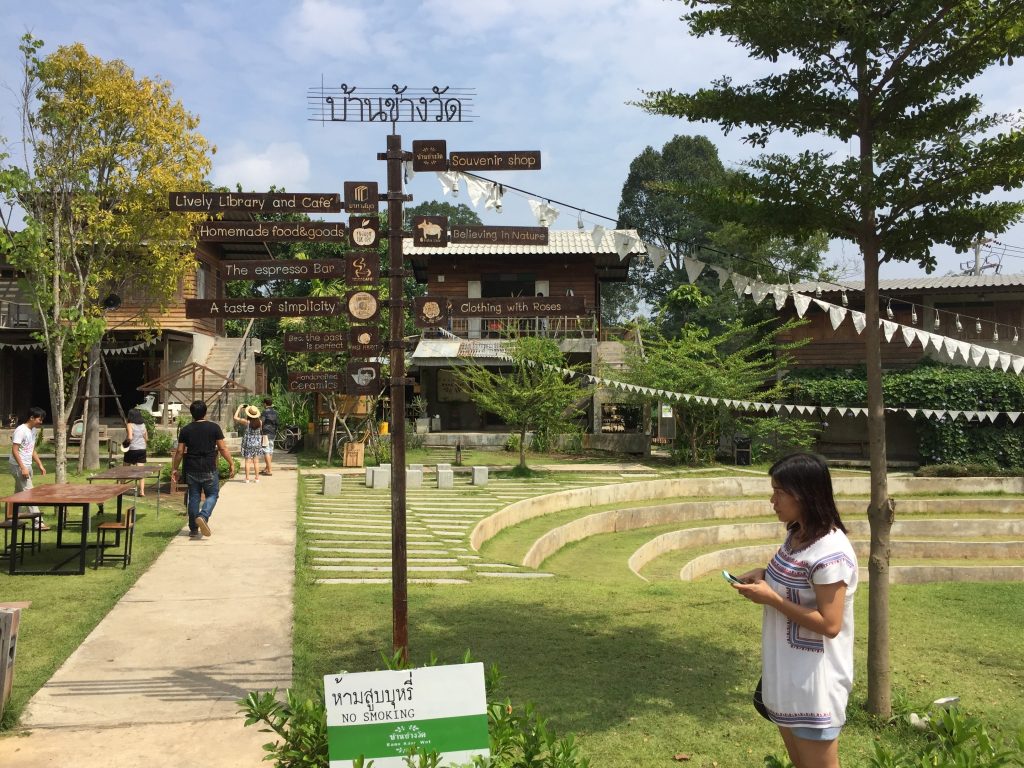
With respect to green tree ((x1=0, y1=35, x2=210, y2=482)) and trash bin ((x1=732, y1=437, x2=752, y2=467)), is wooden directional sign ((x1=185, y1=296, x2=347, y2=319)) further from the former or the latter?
trash bin ((x1=732, y1=437, x2=752, y2=467))

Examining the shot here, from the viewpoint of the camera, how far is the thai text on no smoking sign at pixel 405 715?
11.0ft

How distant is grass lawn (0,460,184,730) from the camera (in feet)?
18.3

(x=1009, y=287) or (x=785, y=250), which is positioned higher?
(x=785, y=250)

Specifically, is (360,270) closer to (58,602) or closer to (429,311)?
(429,311)

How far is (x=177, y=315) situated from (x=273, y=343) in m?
8.96

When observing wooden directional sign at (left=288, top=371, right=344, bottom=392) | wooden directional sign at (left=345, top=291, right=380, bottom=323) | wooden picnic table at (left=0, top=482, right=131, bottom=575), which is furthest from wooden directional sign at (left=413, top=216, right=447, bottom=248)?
wooden picnic table at (left=0, top=482, right=131, bottom=575)

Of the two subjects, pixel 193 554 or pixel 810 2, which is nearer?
pixel 810 2

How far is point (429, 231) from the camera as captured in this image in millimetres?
5988

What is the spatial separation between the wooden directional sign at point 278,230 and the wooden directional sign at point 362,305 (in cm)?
→ 60

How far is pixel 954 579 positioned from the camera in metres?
13.1

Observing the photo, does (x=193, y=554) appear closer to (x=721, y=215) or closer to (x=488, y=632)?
(x=488, y=632)

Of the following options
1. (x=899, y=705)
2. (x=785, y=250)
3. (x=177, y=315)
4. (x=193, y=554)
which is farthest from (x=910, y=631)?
(x=785, y=250)

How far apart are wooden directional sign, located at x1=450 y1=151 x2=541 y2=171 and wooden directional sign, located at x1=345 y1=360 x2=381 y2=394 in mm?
1575

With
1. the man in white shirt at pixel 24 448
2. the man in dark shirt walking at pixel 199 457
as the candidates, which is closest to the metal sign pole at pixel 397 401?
the man in dark shirt walking at pixel 199 457
